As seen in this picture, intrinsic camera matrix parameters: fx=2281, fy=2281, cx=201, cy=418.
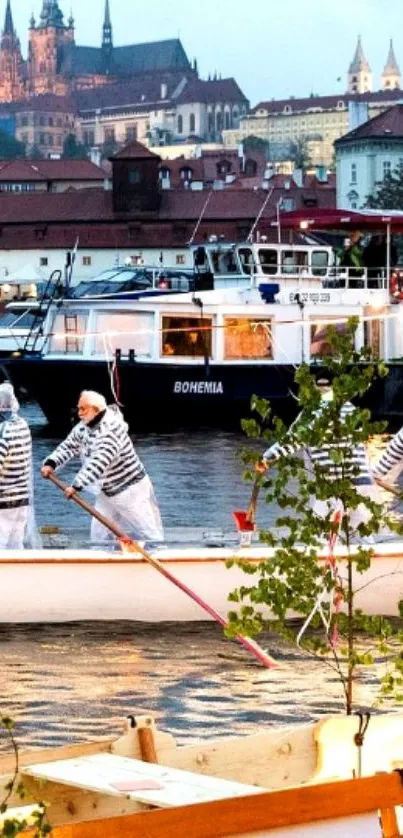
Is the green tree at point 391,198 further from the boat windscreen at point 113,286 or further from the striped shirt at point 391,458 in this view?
the striped shirt at point 391,458

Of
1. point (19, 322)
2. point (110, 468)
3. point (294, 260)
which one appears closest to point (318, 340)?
point (294, 260)

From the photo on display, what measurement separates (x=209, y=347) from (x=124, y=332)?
5.56ft

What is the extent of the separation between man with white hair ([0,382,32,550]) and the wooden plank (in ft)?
34.1

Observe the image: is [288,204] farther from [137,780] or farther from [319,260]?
[137,780]

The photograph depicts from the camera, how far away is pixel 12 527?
18516 millimetres

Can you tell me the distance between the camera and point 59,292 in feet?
165

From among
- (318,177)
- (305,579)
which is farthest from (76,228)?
(305,579)

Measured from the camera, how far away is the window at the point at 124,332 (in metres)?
43.5

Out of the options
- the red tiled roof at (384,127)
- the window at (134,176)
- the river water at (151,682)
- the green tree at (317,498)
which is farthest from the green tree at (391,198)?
the green tree at (317,498)

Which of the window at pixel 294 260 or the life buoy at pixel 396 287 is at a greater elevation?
the window at pixel 294 260

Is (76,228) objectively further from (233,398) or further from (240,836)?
(240,836)

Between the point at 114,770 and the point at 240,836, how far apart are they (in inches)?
59.3

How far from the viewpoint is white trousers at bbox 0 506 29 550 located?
60.6 ft

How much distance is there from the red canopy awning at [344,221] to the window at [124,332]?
13.6 ft
